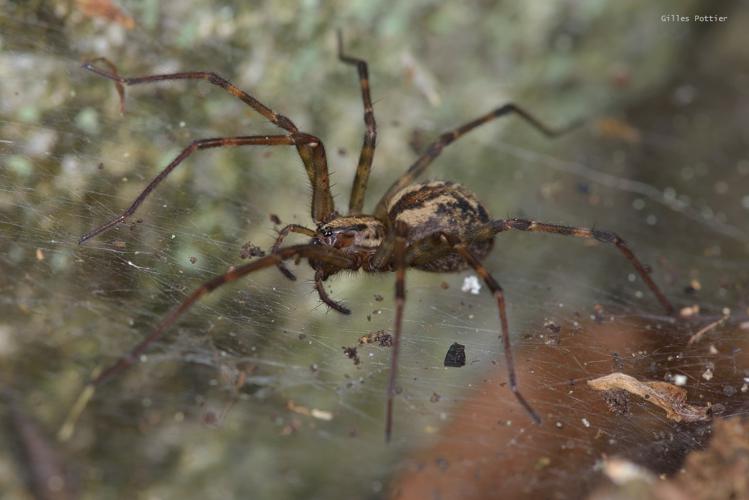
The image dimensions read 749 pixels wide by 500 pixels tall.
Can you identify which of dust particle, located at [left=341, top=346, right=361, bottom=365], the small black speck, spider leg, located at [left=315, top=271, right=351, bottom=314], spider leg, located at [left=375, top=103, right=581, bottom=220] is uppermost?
spider leg, located at [left=375, top=103, right=581, bottom=220]

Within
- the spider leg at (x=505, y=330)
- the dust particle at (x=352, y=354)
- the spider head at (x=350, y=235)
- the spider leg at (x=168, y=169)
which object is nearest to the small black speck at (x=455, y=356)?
the spider leg at (x=505, y=330)

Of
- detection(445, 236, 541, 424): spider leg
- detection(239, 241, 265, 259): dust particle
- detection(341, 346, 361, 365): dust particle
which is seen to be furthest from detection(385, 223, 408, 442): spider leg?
detection(239, 241, 265, 259): dust particle

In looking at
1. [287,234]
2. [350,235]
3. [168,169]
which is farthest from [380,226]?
[168,169]

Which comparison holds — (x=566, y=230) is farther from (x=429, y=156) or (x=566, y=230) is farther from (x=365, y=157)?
(x=365, y=157)

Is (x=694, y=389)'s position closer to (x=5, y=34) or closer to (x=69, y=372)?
(x=69, y=372)

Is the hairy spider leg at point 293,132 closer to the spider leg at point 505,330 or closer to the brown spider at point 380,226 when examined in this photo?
the brown spider at point 380,226

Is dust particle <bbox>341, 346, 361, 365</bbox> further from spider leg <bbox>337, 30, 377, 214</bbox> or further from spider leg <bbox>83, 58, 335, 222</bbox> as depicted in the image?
spider leg <bbox>337, 30, 377, 214</bbox>
